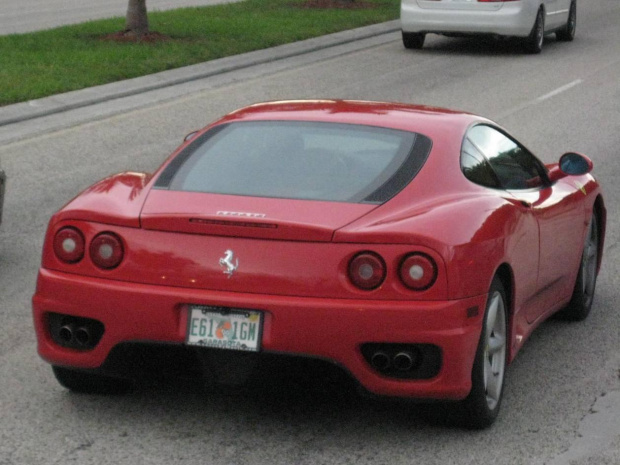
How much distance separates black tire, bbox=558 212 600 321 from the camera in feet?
24.5

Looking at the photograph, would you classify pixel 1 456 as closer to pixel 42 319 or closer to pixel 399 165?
pixel 42 319

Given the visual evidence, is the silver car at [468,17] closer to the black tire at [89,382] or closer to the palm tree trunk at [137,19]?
the palm tree trunk at [137,19]

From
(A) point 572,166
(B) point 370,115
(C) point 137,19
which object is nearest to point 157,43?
(C) point 137,19

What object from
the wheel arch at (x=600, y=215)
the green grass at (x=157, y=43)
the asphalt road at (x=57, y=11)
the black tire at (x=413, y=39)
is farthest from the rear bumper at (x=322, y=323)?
the asphalt road at (x=57, y=11)

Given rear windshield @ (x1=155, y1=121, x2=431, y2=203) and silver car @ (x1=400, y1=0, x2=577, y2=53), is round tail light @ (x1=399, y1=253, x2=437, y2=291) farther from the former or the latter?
silver car @ (x1=400, y1=0, x2=577, y2=53)

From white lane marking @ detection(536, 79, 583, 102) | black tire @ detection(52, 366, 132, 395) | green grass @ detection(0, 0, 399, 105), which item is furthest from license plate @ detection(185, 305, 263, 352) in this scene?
white lane marking @ detection(536, 79, 583, 102)

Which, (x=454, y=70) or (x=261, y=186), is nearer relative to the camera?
(x=261, y=186)

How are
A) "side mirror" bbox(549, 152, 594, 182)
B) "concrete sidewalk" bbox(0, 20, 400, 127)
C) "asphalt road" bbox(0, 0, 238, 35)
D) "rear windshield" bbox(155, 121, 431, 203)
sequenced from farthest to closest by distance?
"asphalt road" bbox(0, 0, 238, 35) → "concrete sidewalk" bbox(0, 20, 400, 127) → "side mirror" bbox(549, 152, 594, 182) → "rear windshield" bbox(155, 121, 431, 203)

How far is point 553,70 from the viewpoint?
2088 centimetres

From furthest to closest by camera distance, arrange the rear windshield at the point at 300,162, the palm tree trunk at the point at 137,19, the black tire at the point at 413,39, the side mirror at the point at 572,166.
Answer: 1. the black tire at the point at 413,39
2. the palm tree trunk at the point at 137,19
3. the side mirror at the point at 572,166
4. the rear windshield at the point at 300,162

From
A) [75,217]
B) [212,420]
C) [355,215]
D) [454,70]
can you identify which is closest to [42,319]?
[75,217]

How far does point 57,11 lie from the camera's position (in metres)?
27.2

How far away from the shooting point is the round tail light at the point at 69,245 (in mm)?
5441

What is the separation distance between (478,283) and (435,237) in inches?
10.9
